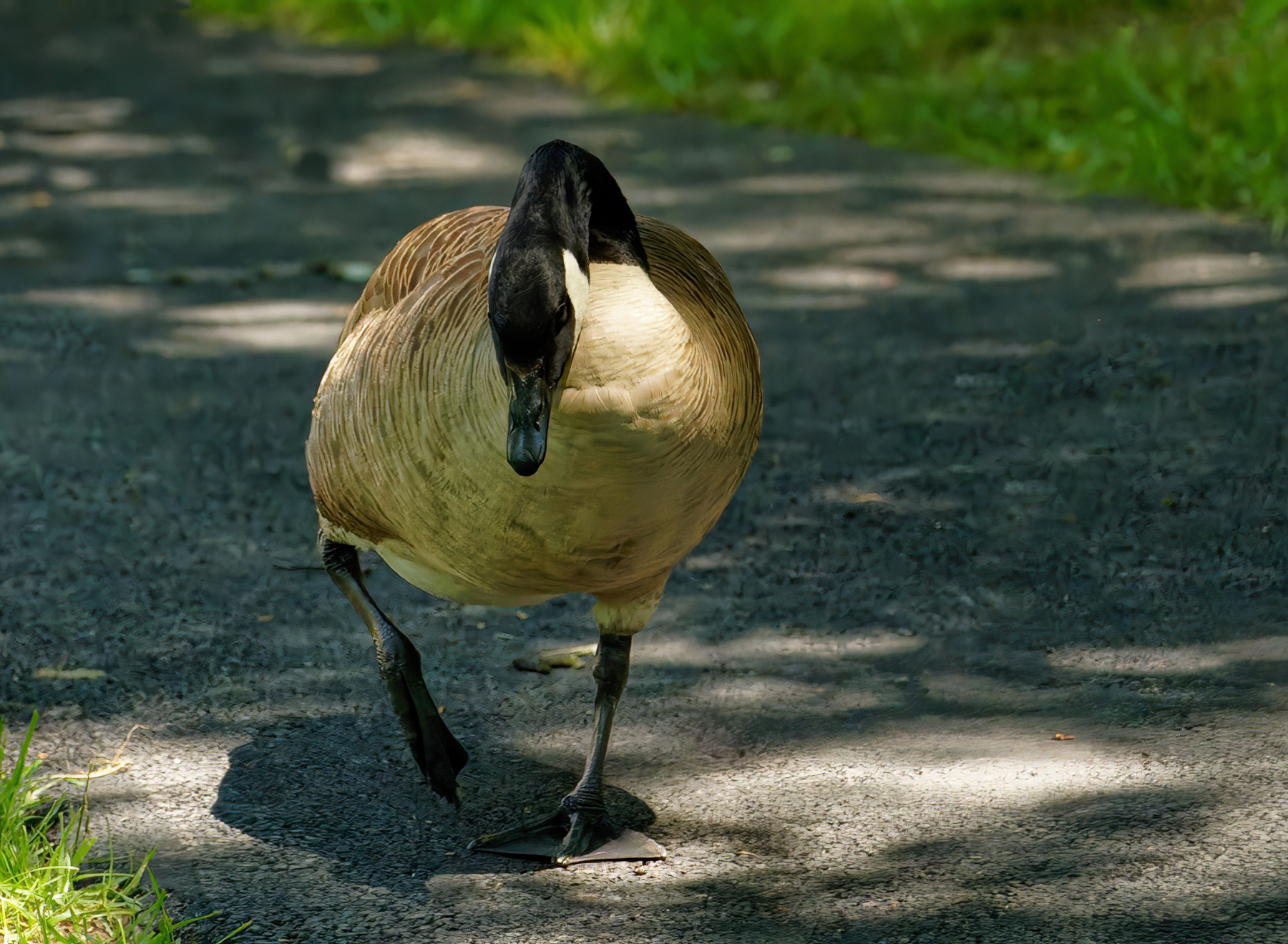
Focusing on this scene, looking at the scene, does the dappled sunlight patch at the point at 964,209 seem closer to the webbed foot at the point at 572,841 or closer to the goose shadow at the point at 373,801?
the goose shadow at the point at 373,801

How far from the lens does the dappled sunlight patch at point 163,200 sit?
28.1 ft

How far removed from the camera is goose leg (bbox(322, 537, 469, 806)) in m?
3.63

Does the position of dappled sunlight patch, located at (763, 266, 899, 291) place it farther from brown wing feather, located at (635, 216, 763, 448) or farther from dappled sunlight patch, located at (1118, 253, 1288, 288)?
brown wing feather, located at (635, 216, 763, 448)

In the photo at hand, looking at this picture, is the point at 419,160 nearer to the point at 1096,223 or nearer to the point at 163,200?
the point at 163,200

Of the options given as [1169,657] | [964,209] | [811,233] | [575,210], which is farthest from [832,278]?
[575,210]

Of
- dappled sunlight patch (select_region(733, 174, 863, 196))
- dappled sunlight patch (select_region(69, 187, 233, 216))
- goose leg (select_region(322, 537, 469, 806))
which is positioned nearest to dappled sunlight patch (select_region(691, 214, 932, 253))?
dappled sunlight patch (select_region(733, 174, 863, 196))

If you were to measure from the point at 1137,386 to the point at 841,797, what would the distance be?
2.88 meters

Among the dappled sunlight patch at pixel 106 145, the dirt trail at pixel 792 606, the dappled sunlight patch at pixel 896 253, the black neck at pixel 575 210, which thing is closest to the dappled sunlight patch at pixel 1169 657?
the dirt trail at pixel 792 606

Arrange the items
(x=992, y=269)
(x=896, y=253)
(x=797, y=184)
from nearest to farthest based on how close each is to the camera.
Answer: (x=992, y=269)
(x=896, y=253)
(x=797, y=184)

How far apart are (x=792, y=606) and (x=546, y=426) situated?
2100 mm

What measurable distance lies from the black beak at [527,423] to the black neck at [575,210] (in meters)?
0.28

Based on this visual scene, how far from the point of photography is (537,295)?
266cm

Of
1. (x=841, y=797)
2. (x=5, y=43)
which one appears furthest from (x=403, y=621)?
(x=5, y=43)

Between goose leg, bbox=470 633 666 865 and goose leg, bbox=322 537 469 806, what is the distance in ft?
0.65
